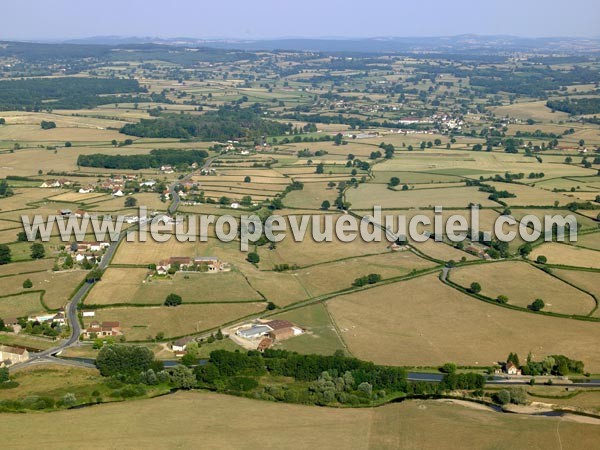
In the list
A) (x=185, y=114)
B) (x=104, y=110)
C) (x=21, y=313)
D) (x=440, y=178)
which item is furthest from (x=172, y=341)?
(x=104, y=110)

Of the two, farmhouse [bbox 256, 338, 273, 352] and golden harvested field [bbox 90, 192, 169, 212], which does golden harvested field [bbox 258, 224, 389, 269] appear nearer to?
farmhouse [bbox 256, 338, 273, 352]

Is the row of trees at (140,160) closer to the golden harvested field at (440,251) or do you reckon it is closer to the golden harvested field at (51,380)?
the golden harvested field at (440,251)

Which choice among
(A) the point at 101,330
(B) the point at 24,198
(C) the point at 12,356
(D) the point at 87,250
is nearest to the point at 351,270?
(A) the point at 101,330

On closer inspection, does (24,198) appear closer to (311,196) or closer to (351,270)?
(311,196)

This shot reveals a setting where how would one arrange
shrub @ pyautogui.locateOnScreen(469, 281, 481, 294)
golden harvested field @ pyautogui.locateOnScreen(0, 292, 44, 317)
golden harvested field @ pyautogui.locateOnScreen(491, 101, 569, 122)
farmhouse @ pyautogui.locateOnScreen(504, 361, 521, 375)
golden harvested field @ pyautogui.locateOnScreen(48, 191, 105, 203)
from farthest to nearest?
golden harvested field @ pyautogui.locateOnScreen(491, 101, 569, 122) < golden harvested field @ pyautogui.locateOnScreen(48, 191, 105, 203) < shrub @ pyautogui.locateOnScreen(469, 281, 481, 294) < golden harvested field @ pyautogui.locateOnScreen(0, 292, 44, 317) < farmhouse @ pyautogui.locateOnScreen(504, 361, 521, 375)

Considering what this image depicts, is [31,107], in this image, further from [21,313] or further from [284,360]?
[284,360]

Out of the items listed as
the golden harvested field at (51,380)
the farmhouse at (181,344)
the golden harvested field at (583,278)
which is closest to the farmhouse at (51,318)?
the golden harvested field at (51,380)

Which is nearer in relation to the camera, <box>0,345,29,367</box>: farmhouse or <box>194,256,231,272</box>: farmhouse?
<box>0,345,29,367</box>: farmhouse

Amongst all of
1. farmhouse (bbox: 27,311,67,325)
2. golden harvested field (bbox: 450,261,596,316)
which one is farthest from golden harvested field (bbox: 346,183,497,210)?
farmhouse (bbox: 27,311,67,325)
